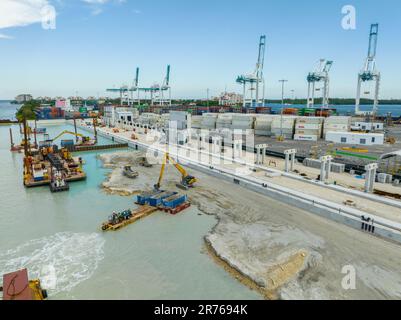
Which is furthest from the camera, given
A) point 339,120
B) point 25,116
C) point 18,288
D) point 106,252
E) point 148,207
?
point 339,120

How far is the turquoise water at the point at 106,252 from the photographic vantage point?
13.7m

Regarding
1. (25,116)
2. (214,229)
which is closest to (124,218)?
(214,229)

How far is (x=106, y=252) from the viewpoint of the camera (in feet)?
56.0

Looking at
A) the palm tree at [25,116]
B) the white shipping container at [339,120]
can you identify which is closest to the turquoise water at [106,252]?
the palm tree at [25,116]

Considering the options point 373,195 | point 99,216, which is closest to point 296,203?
point 373,195

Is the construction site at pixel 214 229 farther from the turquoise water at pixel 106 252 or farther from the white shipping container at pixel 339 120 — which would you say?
the white shipping container at pixel 339 120

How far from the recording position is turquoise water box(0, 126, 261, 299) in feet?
44.9

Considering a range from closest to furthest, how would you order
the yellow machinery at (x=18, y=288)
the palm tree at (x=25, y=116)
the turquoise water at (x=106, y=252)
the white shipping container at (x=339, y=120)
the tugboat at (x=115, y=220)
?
the yellow machinery at (x=18, y=288) → the turquoise water at (x=106, y=252) → the tugboat at (x=115, y=220) → the palm tree at (x=25, y=116) → the white shipping container at (x=339, y=120)

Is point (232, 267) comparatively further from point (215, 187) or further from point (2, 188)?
point (2, 188)

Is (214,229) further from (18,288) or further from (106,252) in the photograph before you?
(18,288)

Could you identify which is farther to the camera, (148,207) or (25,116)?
(25,116)

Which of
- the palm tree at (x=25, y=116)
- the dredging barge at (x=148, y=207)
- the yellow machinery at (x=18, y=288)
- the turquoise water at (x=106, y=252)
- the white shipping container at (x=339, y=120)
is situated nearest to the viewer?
the yellow machinery at (x=18, y=288)

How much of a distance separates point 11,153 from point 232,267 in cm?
5167

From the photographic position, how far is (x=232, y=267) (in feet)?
49.4
